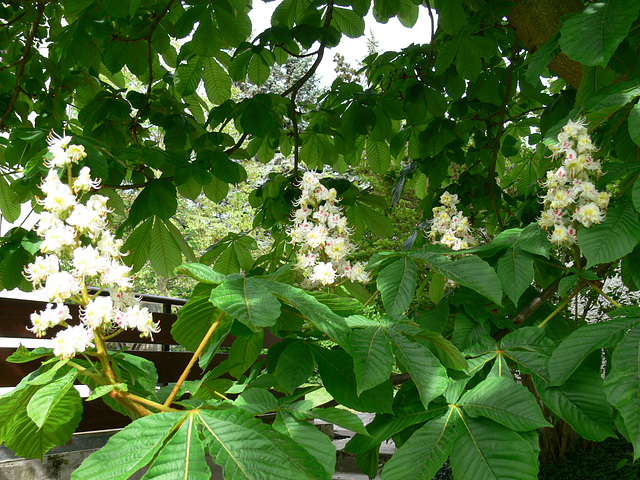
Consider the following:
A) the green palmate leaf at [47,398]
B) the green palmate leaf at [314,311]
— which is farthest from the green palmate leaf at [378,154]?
the green palmate leaf at [47,398]

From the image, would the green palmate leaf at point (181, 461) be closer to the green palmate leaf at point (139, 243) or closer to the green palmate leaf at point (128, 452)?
the green palmate leaf at point (128, 452)

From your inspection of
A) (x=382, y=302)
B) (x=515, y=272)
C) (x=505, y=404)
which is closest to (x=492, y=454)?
(x=505, y=404)

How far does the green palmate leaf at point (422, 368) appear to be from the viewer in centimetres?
72

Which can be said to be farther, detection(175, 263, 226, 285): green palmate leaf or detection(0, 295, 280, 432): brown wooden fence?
detection(0, 295, 280, 432): brown wooden fence

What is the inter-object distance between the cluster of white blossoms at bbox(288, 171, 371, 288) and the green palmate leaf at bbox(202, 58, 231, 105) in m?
1.34

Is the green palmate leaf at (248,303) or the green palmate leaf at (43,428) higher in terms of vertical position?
the green palmate leaf at (248,303)

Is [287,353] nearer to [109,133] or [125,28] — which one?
[109,133]

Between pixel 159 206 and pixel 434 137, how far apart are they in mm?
1235

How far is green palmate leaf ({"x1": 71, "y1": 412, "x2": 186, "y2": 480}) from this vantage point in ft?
1.79

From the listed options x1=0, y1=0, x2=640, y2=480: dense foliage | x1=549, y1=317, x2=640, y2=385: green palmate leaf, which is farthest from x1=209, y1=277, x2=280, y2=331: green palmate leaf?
x1=549, y1=317, x2=640, y2=385: green palmate leaf

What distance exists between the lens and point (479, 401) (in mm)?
742

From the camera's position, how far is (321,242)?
1064 millimetres

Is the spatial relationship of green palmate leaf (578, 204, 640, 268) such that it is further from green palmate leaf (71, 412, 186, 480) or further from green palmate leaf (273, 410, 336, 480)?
green palmate leaf (71, 412, 186, 480)

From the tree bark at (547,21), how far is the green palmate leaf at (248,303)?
1.50 meters
